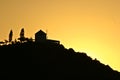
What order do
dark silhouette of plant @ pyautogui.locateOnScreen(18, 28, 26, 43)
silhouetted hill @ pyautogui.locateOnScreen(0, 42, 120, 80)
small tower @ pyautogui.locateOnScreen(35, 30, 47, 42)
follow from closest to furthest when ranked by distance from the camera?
1. silhouetted hill @ pyautogui.locateOnScreen(0, 42, 120, 80)
2. dark silhouette of plant @ pyautogui.locateOnScreen(18, 28, 26, 43)
3. small tower @ pyautogui.locateOnScreen(35, 30, 47, 42)

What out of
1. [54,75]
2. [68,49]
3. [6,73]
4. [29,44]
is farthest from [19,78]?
[68,49]

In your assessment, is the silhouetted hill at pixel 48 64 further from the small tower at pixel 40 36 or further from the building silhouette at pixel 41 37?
the small tower at pixel 40 36

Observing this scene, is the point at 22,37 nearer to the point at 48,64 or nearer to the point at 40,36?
the point at 40,36

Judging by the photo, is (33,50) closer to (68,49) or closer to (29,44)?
(29,44)

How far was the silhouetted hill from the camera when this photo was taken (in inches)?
4880

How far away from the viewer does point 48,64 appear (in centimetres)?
13012

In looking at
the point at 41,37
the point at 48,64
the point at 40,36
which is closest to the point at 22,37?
the point at 40,36

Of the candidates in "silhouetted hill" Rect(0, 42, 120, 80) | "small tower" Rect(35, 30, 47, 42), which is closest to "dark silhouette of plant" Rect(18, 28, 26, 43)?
"small tower" Rect(35, 30, 47, 42)

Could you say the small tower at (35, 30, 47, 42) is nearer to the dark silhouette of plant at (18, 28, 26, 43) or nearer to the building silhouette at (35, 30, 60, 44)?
the building silhouette at (35, 30, 60, 44)

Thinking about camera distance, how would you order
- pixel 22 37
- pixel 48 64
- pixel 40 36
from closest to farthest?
pixel 48 64, pixel 40 36, pixel 22 37

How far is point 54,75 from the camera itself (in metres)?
126

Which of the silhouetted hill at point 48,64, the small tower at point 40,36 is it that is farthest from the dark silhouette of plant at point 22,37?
the silhouetted hill at point 48,64

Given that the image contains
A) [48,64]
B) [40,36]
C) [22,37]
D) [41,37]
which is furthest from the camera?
[22,37]

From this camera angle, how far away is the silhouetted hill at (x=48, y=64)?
407 feet
